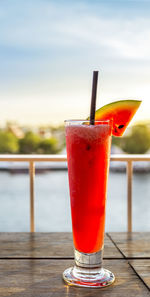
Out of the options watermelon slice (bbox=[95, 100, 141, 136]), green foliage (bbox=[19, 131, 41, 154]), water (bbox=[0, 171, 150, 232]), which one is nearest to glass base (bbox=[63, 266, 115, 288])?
watermelon slice (bbox=[95, 100, 141, 136])

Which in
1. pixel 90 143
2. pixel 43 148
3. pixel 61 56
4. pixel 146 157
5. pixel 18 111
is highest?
pixel 61 56

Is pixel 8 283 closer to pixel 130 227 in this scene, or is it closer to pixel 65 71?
pixel 130 227

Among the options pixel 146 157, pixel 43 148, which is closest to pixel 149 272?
pixel 146 157

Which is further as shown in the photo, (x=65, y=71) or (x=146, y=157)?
(x=65, y=71)

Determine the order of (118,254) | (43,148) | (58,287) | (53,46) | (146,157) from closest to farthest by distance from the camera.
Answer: (58,287) → (118,254) → (146,157) → (53,46) → (43,148)

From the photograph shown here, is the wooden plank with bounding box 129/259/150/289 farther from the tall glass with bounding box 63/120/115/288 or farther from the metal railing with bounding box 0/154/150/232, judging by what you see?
the metal railing with bounding box 0/154/150/232
